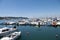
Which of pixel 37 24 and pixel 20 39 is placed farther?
pixel 37 24

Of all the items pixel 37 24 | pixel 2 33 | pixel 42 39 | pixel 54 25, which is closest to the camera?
pixel 42 39

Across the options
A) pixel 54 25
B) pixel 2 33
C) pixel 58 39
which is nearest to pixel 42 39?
pixel 58 39

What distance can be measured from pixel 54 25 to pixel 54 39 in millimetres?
31874

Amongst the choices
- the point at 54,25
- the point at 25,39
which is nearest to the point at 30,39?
the point at 25,39

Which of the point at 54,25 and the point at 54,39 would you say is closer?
the point at 54,39

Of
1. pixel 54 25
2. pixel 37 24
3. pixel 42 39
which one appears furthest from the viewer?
pixel 37 24

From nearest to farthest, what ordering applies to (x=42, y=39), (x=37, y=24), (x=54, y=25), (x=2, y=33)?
(x=42, y=39), (x=2, y=33), (x=54, y=25), (x=37, y=24)

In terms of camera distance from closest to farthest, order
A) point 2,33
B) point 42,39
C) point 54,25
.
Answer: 1. point 42,39
2. point 2,33
3. point 54,25

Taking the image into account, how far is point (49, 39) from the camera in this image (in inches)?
1190

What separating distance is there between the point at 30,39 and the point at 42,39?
2.76 meters

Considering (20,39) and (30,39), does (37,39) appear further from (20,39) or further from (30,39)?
(20,39)

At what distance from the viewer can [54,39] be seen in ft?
101

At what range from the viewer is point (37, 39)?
30.2 metres

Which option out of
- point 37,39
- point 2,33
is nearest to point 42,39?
point 37,39
